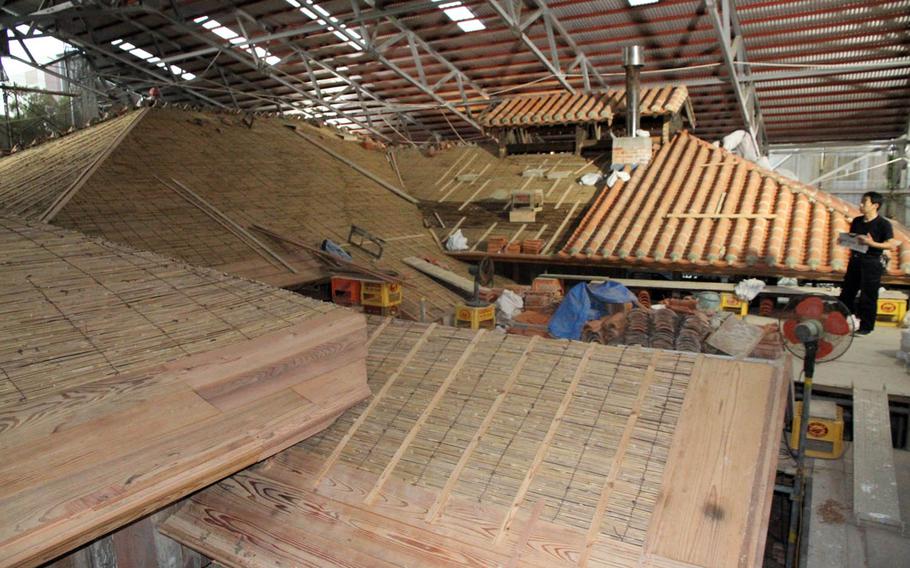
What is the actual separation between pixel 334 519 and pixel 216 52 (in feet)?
58.7

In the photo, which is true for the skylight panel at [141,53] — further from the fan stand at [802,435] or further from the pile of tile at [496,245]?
the fan stand at [802,435]

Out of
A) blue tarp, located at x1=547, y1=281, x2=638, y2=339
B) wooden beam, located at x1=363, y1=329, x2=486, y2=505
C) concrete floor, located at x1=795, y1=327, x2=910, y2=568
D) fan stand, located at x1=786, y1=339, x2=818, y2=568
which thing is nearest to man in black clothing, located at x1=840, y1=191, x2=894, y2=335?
concrete floor, located at x1=795, y1=327, x2=910, y2=568

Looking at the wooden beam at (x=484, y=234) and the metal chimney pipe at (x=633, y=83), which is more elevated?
the metal chimney pipe at (x=633, y=83)

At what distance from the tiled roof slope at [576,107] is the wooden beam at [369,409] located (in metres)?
8.46

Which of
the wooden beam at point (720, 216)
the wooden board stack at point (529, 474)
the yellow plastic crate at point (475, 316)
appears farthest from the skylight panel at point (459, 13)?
the wooden board stack at point (529, 474)

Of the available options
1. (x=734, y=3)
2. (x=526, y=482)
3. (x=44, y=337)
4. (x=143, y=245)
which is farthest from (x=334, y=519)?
(x=734, y=3)

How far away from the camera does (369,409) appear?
14.2 feet

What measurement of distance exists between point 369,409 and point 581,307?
3740mm

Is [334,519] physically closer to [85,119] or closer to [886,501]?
[886,501]

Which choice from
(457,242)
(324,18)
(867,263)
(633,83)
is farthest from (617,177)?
(324,18)

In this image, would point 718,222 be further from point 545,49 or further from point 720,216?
point 545,49

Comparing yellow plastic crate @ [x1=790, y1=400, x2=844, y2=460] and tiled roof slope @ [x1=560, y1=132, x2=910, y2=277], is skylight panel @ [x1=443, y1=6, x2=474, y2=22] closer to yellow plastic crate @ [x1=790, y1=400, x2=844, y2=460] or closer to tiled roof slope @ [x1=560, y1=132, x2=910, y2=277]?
tiled roof slope @ [x1=560, y1=132, x2=910, y2=277]

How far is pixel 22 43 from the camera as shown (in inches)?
664

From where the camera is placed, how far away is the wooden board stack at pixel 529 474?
3150 mm
